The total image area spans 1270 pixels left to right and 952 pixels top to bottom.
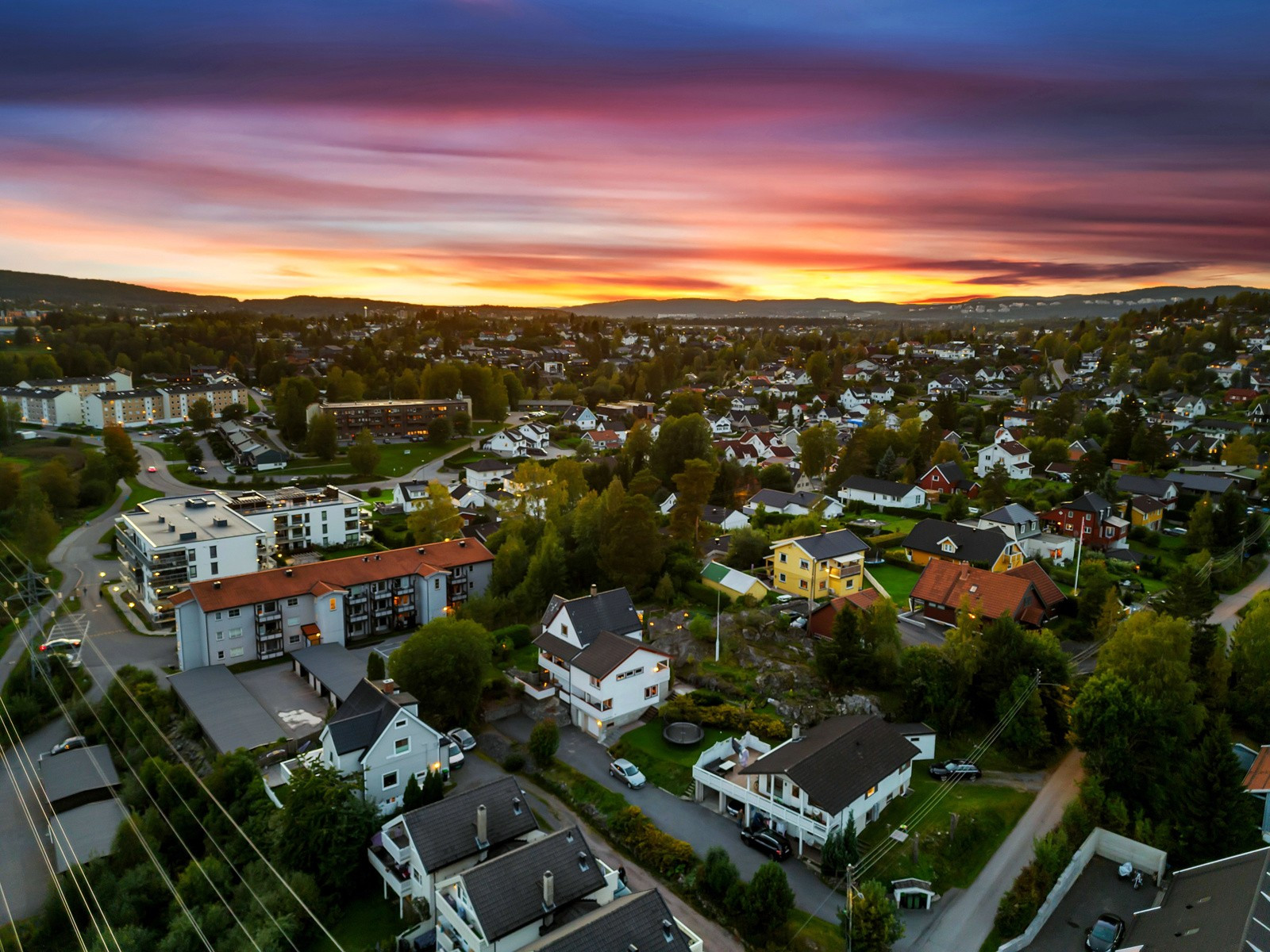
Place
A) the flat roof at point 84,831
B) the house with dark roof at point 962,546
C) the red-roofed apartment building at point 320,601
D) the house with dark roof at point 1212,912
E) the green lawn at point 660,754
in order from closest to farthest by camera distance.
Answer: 1. the house with dark roof at point 1212,912
2. the flat roof at point 84,831
3. the green lawn at point 660,754
4. the red-roofed apartment building at point 320,601
5. the house with dark roof at point 962,546

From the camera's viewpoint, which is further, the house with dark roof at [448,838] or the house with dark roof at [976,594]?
the house with dark roof at [976,594]

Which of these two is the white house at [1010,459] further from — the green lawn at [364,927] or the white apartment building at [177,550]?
the green lawn at [364,927]

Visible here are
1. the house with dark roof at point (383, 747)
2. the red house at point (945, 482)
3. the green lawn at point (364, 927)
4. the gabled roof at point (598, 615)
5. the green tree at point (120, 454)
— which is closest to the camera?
the green lawn at point (364, 927)

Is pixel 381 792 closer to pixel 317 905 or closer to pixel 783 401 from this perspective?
pixel 317 905

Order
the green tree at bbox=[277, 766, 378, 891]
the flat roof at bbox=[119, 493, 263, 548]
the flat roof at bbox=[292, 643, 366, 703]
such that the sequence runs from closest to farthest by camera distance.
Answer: the green tree at bbox=[277, 766, 378, 891], the flat roof at bbox=[292, 643, 366, 703], the flat roof at bbox=[119, 493, 263, 548]

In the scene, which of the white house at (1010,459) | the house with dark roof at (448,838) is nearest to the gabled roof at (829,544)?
the house with dark roof at (448,838)

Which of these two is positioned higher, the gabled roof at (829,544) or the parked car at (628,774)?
the gabled roof at (829,544)

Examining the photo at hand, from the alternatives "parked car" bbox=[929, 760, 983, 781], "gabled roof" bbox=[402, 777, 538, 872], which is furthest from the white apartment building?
"parked car" bbox=[929, 760, 983, 781]

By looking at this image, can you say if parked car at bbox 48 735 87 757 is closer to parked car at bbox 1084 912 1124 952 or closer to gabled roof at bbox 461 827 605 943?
gabled roof at bbox 461 827 605 943
